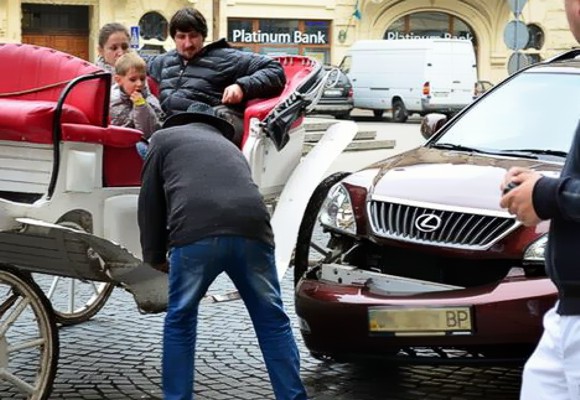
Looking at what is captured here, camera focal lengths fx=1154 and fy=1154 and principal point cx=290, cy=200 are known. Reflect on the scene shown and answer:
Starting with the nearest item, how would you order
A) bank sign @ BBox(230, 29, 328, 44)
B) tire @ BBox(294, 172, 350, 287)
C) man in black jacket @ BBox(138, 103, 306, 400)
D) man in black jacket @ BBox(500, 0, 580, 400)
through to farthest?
man in black jacket @ BBox(500, 0, 580, 400) → man in black jacket @ BBox(138, 103, 306, 400) → tire @ BBox(294, 172, 350, 287) → bank sign @ BBox(230, 29, 328, 44)

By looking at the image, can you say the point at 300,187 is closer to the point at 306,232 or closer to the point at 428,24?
the point at 306,232

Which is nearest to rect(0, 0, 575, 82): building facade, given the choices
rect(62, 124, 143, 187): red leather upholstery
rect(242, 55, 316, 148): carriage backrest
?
rect(242, 55, 316, 148): carriage backrest

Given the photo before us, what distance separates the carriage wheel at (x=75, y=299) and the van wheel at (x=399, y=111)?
90.2ft

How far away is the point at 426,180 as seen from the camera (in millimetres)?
5555

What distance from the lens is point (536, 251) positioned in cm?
502

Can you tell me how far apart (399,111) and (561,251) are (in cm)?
3230

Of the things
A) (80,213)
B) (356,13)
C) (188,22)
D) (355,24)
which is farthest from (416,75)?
(80,213)

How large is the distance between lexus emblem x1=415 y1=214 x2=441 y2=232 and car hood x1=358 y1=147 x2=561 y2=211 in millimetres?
76

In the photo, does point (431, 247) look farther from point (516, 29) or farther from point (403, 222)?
point (516, 29)

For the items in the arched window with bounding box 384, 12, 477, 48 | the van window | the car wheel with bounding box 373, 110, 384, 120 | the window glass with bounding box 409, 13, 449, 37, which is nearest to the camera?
the van window

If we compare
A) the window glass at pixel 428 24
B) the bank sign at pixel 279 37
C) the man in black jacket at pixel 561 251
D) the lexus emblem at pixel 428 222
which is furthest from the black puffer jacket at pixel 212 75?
the window glass at pixel 428 24

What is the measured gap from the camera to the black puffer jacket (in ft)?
20.2

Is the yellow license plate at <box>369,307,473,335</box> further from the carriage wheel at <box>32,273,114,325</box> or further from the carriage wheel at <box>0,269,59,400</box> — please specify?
the carriage wheel at <box>32,273,114,325</box>

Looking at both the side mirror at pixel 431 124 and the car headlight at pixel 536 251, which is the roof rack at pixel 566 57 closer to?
the side mirror at pixel 431 124
